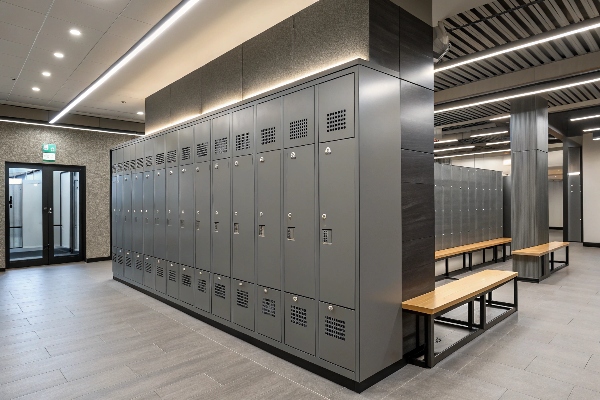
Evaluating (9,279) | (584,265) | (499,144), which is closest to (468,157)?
(499,144)

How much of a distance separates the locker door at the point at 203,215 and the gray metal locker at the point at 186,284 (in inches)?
10.3

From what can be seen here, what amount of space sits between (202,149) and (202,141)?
0.35 ft

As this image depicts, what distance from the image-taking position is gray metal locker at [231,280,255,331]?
4016 mm

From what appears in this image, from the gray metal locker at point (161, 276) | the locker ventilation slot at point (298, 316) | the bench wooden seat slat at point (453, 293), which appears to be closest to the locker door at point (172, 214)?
the gray metal locker at point (161, 276)

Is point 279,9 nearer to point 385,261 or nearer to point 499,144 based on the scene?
point 385,261

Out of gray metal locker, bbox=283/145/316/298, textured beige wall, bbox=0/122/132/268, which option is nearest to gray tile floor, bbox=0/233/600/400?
gray metal locker, bbox=283/145/316/298

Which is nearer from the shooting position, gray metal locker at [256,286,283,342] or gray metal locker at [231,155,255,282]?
gray metal locker at [256,286,283,342]

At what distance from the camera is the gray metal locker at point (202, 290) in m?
4.74

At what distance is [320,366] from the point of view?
323 centimetres

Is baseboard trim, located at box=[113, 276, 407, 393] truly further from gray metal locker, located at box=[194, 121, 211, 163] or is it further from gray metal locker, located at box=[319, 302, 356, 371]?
gray metal locker, located at box=[194, 121, 211, 163]

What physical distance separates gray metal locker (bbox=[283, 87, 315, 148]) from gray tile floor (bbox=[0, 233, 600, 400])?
2125 millimetres

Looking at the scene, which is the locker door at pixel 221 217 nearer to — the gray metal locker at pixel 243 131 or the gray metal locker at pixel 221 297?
the gray metal locker at pixel 221 297

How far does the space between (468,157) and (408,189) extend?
15.9 meters

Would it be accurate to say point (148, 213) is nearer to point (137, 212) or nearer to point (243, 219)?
point (137, 212)
